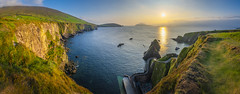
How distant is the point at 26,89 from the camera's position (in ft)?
46.3

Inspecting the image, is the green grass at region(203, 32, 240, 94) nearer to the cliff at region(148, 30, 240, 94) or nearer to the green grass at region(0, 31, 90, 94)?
the cliff at region(148, 30, 240, 94)

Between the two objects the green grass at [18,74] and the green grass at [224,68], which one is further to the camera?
the green grass at [18,74]

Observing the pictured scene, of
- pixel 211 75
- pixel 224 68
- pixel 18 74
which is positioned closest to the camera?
pixel 211 75

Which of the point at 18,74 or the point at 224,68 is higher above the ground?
the point at 224,68

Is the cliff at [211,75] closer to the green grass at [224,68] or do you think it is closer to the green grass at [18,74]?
the green grass at [224,68]

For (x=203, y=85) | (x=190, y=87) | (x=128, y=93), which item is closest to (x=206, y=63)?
(x=203, y=85)

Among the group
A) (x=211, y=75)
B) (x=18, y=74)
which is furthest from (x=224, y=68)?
(x=18, y=74)

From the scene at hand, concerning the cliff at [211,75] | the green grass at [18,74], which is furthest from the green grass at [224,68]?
the green grass at [18,74]

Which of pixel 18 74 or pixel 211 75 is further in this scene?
pixel 18 74

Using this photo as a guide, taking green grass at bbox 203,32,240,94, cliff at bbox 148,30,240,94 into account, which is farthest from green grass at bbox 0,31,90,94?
green grass at bbox 203,32,240,94

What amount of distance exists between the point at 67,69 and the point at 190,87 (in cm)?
4380

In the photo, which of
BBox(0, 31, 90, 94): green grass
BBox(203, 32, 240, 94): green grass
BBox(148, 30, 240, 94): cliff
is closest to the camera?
BBox(203, 32, 240, 94): green grass

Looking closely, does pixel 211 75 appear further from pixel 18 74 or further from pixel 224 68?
pixel 18 74

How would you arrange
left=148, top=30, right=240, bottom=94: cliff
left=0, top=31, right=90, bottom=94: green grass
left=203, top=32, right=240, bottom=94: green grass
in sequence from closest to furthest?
left=203, top=32, right=240, bottom=94: green grass
left=148, top=30, right=240, bottom=94: cliff
left=0, top=31, right=90, bottom=94: green grass
